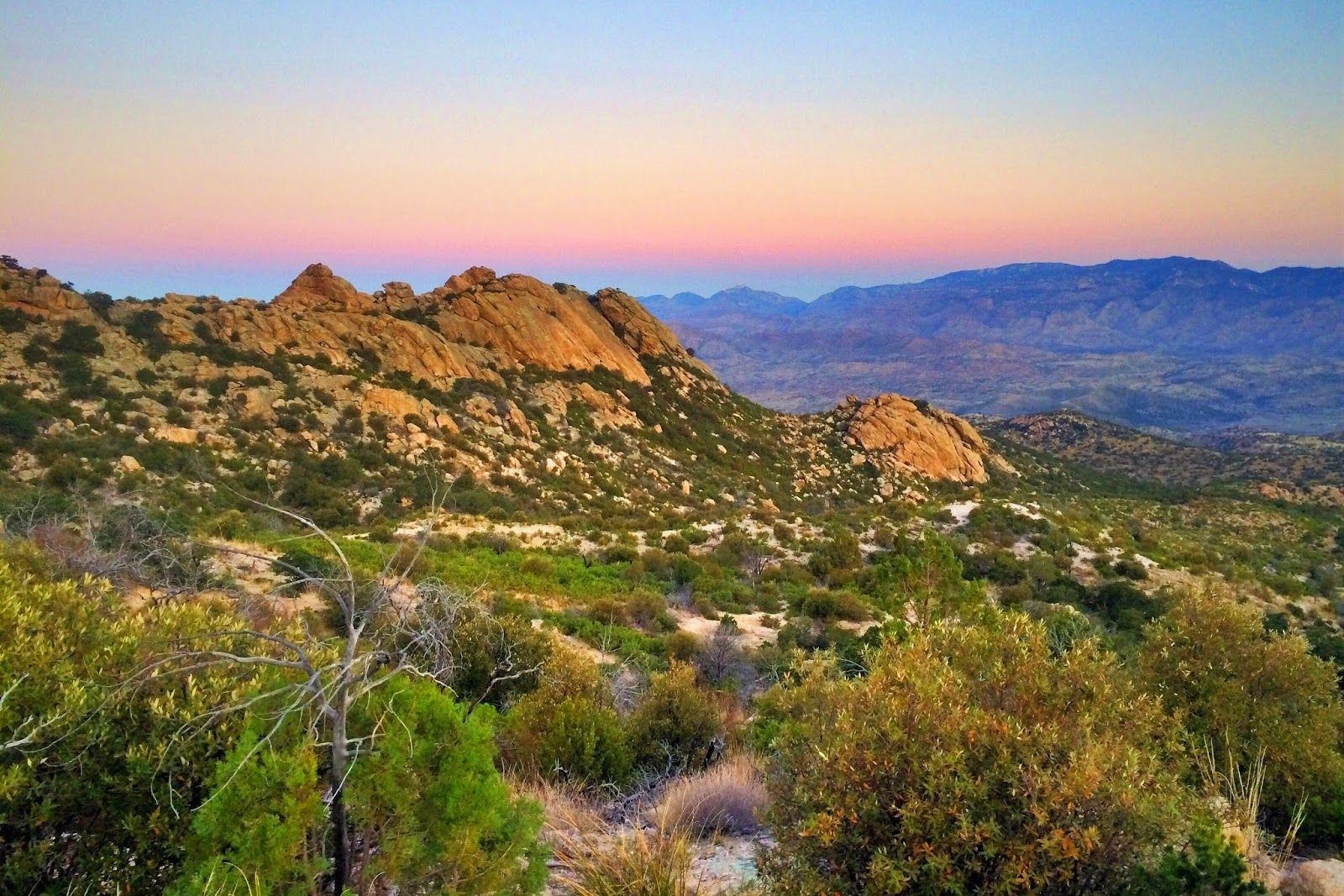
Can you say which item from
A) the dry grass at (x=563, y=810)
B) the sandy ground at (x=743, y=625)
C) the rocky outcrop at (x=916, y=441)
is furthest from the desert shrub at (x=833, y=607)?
the rocky outcrop at (x=916, y=441)

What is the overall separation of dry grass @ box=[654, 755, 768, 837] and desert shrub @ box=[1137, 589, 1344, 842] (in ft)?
14.1

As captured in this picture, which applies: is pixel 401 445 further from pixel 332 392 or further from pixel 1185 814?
pixel 1185 814

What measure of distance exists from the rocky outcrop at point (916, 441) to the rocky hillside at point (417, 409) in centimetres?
19

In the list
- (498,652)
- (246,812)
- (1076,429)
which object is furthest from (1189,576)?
→ (1076,429)

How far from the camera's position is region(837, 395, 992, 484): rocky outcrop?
51344 mm

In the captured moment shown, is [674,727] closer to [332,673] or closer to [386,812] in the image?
[386,812]

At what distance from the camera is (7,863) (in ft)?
→ 11.2

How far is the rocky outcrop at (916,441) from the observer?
51.3 meters

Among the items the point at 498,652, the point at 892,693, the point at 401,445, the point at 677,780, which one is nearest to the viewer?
the point at 892,693

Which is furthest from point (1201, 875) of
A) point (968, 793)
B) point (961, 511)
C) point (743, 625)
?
point (961, 511)

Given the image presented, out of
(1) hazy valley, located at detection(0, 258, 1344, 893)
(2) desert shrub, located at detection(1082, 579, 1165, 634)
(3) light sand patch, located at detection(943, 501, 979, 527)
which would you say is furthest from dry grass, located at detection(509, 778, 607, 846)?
(3) light sand patch, located at detection(943, 501, 979, 527)

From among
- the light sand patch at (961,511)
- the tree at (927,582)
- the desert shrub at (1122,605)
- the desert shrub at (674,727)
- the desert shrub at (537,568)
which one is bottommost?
the desert shrub at (1122,605)

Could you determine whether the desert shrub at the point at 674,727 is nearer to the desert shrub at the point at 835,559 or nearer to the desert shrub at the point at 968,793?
the desert shrub at the point at 968,793

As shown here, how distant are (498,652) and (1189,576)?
81.0 feet
